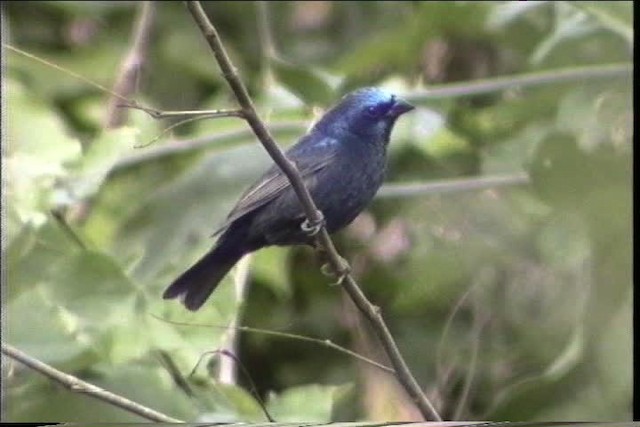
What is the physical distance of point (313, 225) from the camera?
0.82 m

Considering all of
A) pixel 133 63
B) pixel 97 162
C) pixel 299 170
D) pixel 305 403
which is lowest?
pixel 305 403

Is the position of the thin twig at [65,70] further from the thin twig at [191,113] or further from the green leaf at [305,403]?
the green leaf at [305,403]

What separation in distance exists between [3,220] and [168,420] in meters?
0.22

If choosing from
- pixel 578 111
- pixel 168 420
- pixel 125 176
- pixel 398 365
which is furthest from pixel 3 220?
pixel 578 111

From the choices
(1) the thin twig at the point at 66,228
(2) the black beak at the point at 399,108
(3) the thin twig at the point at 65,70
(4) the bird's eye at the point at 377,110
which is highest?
(3) the thin twig at the point at 65,70

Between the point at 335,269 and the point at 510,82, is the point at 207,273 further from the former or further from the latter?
the point at 510,82

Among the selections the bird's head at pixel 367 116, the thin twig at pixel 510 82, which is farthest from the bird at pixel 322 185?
the thin twig at pixel 510 82

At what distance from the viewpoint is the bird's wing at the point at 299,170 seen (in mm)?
820

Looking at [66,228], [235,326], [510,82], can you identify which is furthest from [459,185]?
[66,228]

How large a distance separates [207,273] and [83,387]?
0.13 metres

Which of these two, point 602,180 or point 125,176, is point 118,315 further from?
point 602,180

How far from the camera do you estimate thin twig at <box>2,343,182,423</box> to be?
0.88m

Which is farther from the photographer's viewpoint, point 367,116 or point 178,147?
point 178,147

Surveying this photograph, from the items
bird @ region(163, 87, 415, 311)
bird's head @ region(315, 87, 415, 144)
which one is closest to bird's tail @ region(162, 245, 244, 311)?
bird @ region(163, 87, 415, 311)
